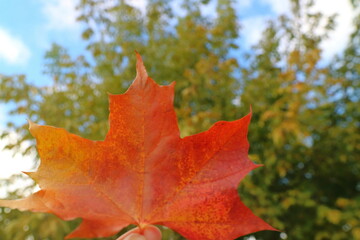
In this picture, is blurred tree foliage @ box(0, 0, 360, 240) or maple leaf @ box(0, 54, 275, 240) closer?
maple leaf @ box(0, 54, 275, 240)

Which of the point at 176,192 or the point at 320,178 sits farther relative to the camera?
the point at 320,178

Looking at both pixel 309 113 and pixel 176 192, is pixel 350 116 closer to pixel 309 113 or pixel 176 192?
pixel 309 113

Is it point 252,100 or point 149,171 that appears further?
point 252,100

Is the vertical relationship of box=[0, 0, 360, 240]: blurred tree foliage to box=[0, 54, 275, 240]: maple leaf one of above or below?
below

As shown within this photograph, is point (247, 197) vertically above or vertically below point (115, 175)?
below

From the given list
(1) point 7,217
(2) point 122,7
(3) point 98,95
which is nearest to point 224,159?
(3) point 98,95

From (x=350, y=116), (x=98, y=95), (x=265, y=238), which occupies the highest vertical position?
(x=98, y=95)

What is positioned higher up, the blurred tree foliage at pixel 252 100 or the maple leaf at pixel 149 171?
the maple leaf at pixel 149 171

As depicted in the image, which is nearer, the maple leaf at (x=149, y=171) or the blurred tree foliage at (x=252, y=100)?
the maple leaf at (x=149, y=171)
